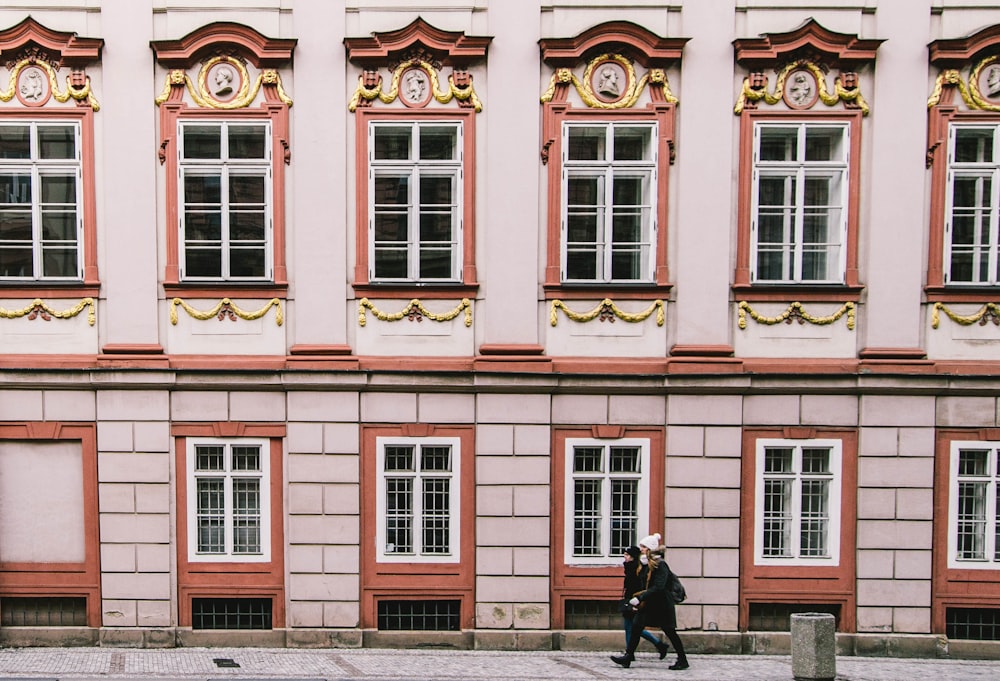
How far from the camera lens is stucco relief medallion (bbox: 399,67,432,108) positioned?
11117mm

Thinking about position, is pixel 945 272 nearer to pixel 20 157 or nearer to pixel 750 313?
pixel 750 313

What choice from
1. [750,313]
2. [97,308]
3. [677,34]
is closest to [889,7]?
[677,34]

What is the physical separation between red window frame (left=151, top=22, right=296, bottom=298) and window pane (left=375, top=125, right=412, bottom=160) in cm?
118

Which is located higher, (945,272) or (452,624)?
(945,272)

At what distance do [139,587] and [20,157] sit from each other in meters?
5.88

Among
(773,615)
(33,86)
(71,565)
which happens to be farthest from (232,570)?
(773,615)

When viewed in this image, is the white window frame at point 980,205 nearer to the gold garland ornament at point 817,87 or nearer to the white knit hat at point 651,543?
the gold garland ornament at point 817,87

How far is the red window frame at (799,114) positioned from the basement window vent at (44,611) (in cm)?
977

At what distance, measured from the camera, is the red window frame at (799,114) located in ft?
36.0

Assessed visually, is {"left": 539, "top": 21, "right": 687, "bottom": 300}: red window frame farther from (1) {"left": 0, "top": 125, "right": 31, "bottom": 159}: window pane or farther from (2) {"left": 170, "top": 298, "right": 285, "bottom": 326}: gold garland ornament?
(1) {"left": 0, "top": 125, "right": 31, "bottom": 159}: window pane

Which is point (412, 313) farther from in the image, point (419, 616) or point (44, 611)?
point (44, 611)

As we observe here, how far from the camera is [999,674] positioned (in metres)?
10.7

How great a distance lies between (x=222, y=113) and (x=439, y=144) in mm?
2845

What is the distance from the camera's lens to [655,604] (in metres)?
10.4
